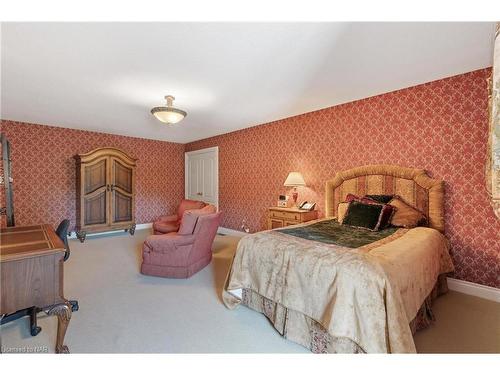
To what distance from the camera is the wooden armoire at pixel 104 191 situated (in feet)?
15.1

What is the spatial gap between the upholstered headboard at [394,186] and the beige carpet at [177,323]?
3.13 feet

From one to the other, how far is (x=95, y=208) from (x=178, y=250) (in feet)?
9.38

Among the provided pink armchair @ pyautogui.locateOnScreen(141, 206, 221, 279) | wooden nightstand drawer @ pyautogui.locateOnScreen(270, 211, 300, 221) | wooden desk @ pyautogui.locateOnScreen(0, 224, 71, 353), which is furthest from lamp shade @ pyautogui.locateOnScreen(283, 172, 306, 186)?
wooden desk @ pyautogui.locateOnScreen(0, 224, 71, 353)

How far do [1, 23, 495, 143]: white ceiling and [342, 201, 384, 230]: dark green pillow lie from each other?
1.46 meters

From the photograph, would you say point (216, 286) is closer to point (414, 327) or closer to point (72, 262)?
point (414, 327)

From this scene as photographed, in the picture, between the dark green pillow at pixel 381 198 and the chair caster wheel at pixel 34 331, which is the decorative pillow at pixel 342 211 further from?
the chair caster wheel at pixel 34 331

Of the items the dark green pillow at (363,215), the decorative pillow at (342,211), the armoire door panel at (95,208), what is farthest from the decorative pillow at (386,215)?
the armoire door panel at (95,208)

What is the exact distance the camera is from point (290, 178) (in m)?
3.86

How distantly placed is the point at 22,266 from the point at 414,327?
2632mm

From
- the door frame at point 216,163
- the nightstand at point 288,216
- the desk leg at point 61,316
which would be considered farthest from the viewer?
the door frame at point 216,163

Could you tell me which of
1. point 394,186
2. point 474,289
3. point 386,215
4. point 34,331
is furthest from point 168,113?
point 474,289

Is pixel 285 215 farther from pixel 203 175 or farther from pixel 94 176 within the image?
pixel 94 176

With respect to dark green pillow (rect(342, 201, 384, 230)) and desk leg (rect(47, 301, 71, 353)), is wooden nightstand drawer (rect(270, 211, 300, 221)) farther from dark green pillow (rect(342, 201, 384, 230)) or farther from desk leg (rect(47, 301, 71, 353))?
desk leg (rect(47, 301, 71, 353))

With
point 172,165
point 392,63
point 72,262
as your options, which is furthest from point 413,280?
point 172,165
